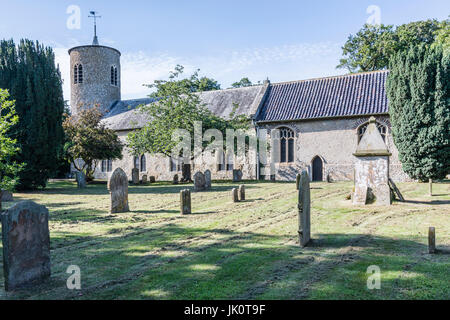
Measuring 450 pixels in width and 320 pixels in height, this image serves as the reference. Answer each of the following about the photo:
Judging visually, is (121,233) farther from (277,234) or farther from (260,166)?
(260,166)

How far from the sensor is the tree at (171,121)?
22469mm

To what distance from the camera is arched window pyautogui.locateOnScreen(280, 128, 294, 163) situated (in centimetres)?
2617

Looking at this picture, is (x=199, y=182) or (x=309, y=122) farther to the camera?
(x=309, y=122)

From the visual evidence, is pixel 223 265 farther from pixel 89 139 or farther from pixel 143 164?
pixel 143 164

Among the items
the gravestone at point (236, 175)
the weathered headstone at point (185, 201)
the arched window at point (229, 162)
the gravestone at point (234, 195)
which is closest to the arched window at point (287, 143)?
the gravestone at point (236, 175)

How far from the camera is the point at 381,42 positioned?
33281 millimetres

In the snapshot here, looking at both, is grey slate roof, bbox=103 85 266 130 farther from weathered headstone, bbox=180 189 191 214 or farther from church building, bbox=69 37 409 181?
weathered headstone, bbox=180 189 191 214

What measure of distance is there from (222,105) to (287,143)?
6.88 m

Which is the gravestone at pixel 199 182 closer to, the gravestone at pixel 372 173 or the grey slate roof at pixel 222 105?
the gravestone at pixel 372 173

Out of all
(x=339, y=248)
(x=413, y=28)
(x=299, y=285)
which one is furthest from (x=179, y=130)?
(x=413, y=28)

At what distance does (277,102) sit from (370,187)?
1673 cm

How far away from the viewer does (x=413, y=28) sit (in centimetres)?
3491

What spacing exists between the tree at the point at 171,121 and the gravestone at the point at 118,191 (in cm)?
1071

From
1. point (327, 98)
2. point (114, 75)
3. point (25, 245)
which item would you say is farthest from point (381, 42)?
point (25, 245)
